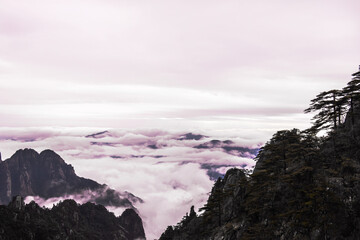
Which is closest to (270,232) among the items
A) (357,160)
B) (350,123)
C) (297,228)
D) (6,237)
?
(297,228)

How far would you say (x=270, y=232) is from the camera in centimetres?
5222

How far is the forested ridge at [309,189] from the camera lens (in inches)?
1671

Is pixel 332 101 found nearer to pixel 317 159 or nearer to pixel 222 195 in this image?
pixel 317 159

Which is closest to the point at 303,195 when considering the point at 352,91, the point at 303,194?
the point at 303,194

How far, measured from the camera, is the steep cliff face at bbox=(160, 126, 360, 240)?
42.2 metres

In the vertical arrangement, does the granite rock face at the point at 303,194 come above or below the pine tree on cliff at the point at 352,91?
below

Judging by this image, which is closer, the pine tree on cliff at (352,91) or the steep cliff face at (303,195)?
the steep cliff face at (303,195)

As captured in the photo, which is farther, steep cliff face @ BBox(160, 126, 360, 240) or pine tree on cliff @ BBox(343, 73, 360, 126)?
pine tree on cliff @ BBox(343, 73, 360, 126)

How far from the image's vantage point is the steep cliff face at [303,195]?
138 feet

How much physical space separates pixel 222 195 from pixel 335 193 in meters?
41.2

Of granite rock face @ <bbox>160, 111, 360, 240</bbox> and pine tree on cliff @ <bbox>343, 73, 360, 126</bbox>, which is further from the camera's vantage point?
pine tree on cliff @ <bbox>343, 73, 360, 126</bbox>

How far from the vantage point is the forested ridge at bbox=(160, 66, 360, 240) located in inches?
1671

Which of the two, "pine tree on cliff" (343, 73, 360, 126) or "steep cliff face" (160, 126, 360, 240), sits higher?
"pine tree on cliff" (343, 73, 360, 126)

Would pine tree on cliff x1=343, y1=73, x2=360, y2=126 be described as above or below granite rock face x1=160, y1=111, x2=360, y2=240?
above
